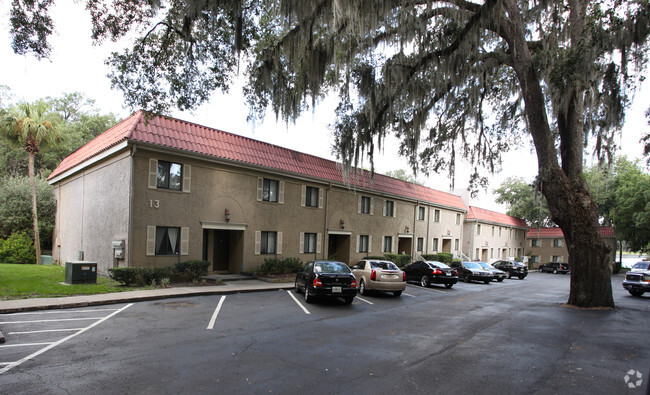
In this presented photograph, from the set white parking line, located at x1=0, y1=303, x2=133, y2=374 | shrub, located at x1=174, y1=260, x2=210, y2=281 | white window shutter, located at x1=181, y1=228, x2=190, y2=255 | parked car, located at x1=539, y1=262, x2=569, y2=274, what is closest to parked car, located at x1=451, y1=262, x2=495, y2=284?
shrub, located at x1=174, y1=260, x2=210, y2=281

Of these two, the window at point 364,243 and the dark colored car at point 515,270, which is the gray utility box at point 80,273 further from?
the dark colored car at point 515,270

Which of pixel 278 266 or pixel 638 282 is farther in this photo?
pixel 278 266

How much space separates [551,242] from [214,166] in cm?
5371

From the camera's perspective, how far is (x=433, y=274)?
19.3m

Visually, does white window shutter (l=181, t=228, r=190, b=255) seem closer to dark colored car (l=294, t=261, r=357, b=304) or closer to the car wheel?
dark colored car (l=294, t=261, r=357, b=304)

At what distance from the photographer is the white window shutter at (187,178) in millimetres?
16594

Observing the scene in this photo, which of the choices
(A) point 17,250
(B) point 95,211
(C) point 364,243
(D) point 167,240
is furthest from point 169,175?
(A) point 17,250

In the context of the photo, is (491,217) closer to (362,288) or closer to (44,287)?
(362,288)

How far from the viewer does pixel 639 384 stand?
17.6 feet

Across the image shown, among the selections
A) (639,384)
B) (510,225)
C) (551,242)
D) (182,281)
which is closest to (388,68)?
(639,384)

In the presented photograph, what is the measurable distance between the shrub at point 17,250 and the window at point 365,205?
22.7m

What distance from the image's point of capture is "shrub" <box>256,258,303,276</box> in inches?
723

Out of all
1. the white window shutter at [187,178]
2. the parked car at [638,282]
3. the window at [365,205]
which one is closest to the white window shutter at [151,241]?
the white window shutter at [187,178]

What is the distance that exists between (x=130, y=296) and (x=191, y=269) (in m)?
3.63
